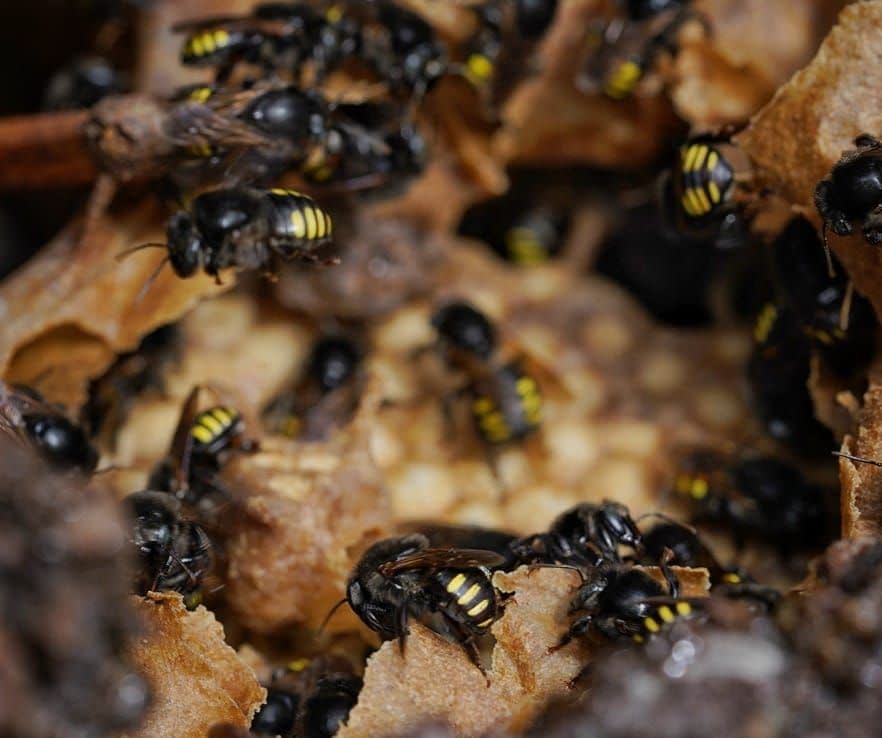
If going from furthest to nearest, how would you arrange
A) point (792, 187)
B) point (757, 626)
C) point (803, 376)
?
point (803, 376) → point (792, 187) → point (757, 626)

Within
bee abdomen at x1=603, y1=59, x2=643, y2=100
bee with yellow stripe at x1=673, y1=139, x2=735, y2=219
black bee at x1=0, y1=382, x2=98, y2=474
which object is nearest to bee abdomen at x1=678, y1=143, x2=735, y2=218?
bee with yellow stripe at x1=673, y1=139, x2=735, y2=219

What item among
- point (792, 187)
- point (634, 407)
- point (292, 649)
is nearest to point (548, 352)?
point (634, 407)

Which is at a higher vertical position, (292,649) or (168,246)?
(168,246)

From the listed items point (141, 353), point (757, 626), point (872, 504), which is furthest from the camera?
point (141, 353)

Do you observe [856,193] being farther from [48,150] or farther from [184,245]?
[48,150]

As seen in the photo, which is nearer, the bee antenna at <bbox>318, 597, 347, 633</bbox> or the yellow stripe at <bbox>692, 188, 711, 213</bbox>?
the bee antenna at <bbox>318, 597, 347, 633</bbox>

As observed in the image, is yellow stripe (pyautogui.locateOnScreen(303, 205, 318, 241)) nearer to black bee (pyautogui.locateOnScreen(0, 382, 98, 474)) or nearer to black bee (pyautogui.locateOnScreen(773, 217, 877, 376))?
black bee (pyautogui.locateOnScreen(0, 382, 98, 474))

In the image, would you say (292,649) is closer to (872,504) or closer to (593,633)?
(593,633)
